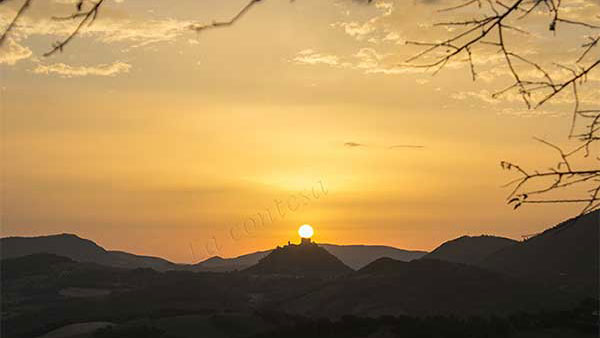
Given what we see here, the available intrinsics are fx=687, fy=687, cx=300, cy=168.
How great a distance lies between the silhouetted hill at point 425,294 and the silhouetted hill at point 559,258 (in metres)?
12.4

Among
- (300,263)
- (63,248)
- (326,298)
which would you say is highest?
(326,298)

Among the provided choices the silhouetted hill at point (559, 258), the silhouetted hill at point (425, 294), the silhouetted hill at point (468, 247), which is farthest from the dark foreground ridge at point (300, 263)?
the silhouetted hill at point (425, 294)

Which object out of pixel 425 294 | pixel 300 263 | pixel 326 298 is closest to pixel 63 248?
pixel 300 263

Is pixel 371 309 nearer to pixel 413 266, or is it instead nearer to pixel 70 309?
pixel 413 266

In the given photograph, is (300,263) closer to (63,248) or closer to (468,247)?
(468,247)

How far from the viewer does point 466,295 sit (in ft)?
149

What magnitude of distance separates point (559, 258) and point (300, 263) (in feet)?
108

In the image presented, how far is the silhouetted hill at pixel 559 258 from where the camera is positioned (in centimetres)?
6409

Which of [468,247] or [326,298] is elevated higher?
[326,298]

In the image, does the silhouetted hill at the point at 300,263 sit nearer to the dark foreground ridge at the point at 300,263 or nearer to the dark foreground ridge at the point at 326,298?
the dark foreground ridge at the point at 300,263

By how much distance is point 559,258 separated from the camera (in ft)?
235

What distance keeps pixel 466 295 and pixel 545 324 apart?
2054cm

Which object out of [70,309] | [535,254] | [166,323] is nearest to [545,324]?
[166,323]

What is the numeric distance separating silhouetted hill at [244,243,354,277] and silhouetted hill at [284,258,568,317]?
106ft
